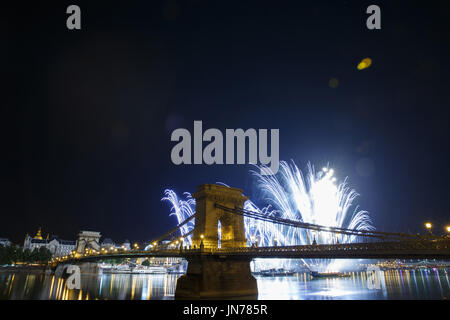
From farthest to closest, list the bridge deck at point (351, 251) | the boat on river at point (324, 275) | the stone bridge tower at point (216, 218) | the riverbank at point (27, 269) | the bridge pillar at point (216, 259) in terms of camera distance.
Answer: the riverbank at point (27, 269)
the boat on river at point (324, 275)
the stone bridge tower at point (216, 218)
the bridge pillar at point (216, 259)
the bridge deck at point (351, 251)

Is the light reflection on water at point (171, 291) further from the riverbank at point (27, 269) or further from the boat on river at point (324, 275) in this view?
the riverbank at point (27, 269)

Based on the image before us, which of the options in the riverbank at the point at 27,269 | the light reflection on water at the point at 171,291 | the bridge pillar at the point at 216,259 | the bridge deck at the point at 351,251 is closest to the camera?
the bridge deck at the point at 351,251

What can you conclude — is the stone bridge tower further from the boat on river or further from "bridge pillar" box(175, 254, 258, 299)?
the boat on river

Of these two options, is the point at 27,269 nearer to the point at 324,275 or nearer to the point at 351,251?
the point at 324,275

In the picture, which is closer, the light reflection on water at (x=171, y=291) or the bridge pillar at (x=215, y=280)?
the bridge pillar at (x=215, y=280)

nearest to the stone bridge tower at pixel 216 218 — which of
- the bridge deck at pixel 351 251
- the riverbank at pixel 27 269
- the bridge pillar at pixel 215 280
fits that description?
the bridge pillar at pixel 215 280

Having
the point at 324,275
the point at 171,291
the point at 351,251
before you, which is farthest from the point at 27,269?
the point at 351,251

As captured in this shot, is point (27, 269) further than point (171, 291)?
Yes

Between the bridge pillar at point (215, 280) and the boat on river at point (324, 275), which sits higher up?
the boat on river at point (324, 275)
